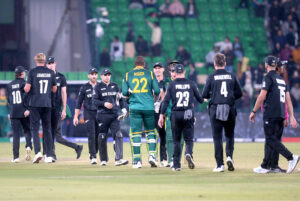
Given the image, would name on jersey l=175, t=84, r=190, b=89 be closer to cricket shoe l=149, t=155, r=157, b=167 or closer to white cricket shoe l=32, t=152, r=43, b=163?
cricket shoe l=149, t=155, r=157, b=167

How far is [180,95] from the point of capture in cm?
1619

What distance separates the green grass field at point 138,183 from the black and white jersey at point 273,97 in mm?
1148

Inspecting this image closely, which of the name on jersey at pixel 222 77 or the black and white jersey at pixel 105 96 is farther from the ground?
the name on jersey at pixel 222 77

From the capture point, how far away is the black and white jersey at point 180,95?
53.1 ft

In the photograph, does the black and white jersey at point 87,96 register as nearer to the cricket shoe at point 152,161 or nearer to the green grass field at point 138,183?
the green grass field at point 138,183

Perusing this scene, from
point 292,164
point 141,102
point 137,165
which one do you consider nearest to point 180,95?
point 141,102

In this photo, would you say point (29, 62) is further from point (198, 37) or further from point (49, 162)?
point (49, 162)

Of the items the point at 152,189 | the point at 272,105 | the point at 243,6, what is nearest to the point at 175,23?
the point at 243,6

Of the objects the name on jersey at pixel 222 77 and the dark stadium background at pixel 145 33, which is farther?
the dark stadium background at pixel 145 33

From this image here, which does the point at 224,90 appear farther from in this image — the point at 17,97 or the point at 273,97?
the point at 17,97

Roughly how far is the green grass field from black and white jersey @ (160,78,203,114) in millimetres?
1243

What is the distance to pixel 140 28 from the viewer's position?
38.2 meters

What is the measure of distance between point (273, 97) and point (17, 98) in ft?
22.7

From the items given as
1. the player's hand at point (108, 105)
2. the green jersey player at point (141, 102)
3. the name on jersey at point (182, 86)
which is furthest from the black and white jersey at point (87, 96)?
the name on jersey at point (182, 86)
